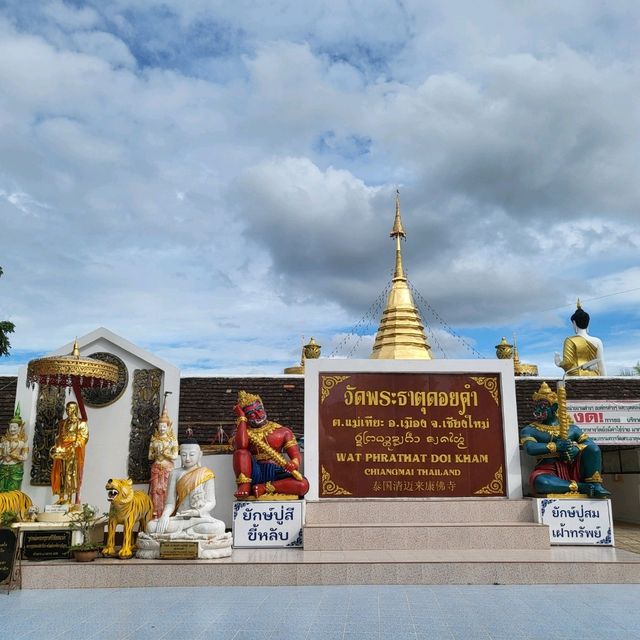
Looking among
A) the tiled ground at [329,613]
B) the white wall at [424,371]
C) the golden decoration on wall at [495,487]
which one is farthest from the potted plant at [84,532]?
the golden decoration on wall at [495,487]

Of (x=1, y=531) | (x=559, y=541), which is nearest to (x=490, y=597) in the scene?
(x=559, y=541)

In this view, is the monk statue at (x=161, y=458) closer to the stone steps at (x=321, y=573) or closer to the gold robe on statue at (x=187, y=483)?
the gold robe on statue at (x=187, y=483)

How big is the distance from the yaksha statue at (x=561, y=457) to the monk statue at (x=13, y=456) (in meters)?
7.45

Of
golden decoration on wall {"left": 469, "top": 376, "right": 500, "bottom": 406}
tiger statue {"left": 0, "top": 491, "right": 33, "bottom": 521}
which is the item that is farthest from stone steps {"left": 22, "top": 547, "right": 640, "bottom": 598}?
golden decoration on wall {"left": 469, "top": 376, "right": 500, "bottom": 406}

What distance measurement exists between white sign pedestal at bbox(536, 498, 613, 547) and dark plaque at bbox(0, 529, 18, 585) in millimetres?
6430

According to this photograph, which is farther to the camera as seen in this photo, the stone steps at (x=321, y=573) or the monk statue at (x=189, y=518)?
the monk statue at (x=189, y=518)

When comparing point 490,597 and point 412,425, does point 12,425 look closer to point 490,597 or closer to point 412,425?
point 412,425

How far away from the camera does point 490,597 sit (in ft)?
18.3

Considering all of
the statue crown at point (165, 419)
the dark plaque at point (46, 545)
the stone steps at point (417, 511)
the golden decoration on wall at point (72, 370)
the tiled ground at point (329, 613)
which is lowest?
the tiled ground at point (329, 613)

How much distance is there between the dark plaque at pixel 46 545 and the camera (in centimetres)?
666

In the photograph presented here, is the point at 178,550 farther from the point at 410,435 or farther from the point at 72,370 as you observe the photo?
the point at 410,435

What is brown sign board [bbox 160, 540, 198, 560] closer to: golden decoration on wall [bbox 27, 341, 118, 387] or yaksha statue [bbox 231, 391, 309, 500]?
yaksha statue [bbox 231, 391, 309, 500]

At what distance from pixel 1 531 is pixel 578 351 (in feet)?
48.3

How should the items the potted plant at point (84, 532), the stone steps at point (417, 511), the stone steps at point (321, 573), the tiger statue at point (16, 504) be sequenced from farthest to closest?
the stone steps at point (417, 511)
the tiger statue at point (16, 504)
the potted plant at point (84, 532)
the stone steps at point (321, 573)
